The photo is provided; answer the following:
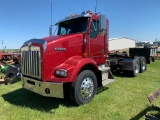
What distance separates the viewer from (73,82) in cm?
496

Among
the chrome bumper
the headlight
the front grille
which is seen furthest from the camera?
the front grille

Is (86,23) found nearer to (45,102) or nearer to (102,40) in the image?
(102,40)

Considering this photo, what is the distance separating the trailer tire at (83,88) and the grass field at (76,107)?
7.5 inches

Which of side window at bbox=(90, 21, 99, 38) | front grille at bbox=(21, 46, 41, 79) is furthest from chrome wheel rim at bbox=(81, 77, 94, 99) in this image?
side window at bbox=(90, 21, 99, 38)

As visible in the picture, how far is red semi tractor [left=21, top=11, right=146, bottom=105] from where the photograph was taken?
479 cm

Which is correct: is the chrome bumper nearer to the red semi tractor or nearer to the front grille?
the red semi tractor

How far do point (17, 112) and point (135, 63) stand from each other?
702 cm

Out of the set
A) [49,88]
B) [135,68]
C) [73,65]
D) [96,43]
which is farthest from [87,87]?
[135,68]

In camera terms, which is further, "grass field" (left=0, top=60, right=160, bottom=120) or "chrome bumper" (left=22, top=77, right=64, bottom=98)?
"chrome bumper" (left=22, top=77, right=64, bottom=98)

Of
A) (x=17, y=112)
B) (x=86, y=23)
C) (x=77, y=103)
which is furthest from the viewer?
(x=86, y=23)

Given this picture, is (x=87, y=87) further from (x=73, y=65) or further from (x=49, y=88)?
(x=49, y=88)

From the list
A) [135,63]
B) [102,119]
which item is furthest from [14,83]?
[135,63]

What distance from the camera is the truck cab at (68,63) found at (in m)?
4.78

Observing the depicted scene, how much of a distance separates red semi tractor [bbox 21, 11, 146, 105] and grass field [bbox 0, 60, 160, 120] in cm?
37
